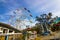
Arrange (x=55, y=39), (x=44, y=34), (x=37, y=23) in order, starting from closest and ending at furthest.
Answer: (x=55, y=39)
(x=44, y=34)
(x=37, y=23)

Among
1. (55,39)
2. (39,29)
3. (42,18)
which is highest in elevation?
(42,18)

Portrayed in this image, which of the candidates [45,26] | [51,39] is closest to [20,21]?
[45,26]

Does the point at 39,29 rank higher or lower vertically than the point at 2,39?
higher

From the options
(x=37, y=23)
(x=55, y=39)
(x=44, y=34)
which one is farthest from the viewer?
(x=37, y=23)

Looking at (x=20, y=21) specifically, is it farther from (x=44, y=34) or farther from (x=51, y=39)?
(x=51, y=39)

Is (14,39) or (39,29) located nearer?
(14,39)

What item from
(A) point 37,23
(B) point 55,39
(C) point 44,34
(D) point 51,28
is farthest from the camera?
(A) point 37,23

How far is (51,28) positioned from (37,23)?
69.0 inches

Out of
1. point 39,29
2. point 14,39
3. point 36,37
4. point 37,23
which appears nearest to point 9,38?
point 14,39

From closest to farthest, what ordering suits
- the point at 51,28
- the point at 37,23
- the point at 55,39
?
1. the point at 55,39
2. the point at 51,28
3. the point at 37,23

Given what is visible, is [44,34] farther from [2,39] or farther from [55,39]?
[2,39]

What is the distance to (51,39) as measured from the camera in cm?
1025

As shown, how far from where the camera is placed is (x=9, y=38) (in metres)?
10.1

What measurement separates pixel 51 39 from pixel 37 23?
420 centimetres
